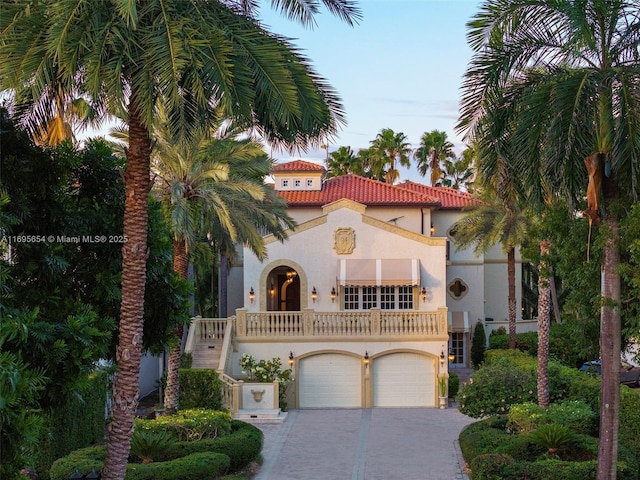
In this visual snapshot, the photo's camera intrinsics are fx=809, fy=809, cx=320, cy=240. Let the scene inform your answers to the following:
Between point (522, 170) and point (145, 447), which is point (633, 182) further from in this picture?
point (145, 447)

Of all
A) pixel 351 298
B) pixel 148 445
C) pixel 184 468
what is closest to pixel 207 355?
pixel 351 298

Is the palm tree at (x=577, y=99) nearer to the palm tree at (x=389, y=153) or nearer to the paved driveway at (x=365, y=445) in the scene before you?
the paved driveway at (x=365, y=445)

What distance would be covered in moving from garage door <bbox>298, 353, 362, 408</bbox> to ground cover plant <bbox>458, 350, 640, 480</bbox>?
8131 mm

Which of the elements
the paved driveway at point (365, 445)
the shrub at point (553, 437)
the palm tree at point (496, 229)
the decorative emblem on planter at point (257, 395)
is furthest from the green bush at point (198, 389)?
the palm tree at point (496, 229)

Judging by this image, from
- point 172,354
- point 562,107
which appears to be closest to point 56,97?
point 562,107

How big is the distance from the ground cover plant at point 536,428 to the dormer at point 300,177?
63.3ft

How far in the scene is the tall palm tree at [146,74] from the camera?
37.3 ft

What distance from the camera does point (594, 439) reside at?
2011 centimetres

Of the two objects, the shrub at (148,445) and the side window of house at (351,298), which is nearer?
the shrub at (148,445)

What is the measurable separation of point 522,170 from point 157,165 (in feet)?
42.6

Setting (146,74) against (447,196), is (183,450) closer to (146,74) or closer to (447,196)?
(146,74)

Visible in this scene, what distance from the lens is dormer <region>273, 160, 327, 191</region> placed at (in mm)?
44188

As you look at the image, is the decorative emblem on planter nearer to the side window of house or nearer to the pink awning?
the pink awning

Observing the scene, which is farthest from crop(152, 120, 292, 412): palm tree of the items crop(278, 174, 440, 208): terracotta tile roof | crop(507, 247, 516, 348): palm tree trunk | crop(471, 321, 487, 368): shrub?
crop(471, 321, 487, 368): shrub
